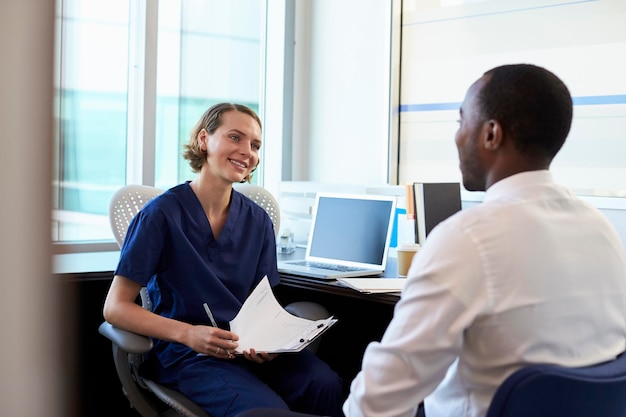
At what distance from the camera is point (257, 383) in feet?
5.55

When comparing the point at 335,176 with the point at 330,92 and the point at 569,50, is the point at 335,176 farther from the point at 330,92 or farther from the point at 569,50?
the point at 569,50

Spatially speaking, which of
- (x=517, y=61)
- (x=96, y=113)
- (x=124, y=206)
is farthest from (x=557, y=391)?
(x=96, y=113)

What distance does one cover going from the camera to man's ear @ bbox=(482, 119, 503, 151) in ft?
3.51

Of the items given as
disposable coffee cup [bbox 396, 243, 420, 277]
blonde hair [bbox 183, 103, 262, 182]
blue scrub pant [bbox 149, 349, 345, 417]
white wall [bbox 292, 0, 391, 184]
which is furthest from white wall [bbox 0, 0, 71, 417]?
white wall [bbox 292, 0, 391, 184]

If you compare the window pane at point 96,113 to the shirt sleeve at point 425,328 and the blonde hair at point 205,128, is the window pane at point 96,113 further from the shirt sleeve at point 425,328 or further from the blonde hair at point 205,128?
the shirt sleeve at point 425,328

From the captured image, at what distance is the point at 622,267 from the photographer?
1092 millimetres

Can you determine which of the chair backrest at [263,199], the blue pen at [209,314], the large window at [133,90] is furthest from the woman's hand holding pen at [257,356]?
the large window at [133,90]

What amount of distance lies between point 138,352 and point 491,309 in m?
0.97

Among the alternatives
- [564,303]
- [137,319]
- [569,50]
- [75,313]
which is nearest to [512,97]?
[564,303]

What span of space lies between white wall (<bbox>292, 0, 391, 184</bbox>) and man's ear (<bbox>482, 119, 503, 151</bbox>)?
204 cm

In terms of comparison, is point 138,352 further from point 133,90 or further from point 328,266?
point 133,90

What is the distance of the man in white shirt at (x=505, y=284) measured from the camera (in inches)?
37.7

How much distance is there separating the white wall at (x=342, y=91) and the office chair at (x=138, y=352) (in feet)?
4.14

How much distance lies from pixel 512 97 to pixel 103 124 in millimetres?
2012
